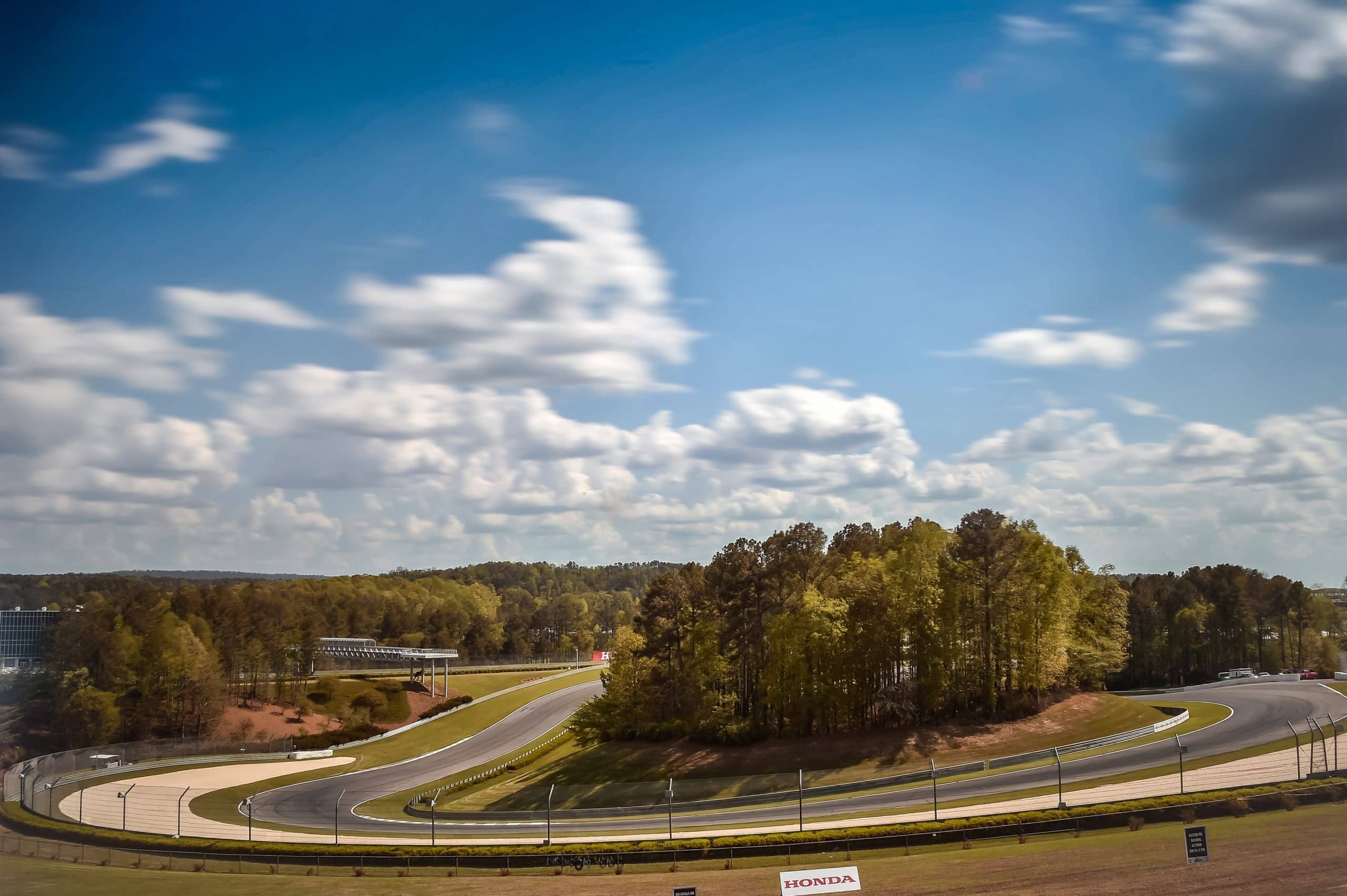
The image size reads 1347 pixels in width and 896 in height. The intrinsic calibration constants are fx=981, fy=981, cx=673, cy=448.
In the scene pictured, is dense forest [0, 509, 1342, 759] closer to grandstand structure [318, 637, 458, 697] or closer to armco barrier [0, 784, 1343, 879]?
grandstand structure [318, 637, 458, 697]

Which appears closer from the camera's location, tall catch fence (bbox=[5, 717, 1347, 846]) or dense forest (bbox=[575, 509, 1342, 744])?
tall catch fence (bbox=[5, 717, 1347, 846])

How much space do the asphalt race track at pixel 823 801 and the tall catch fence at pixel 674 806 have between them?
0.20m

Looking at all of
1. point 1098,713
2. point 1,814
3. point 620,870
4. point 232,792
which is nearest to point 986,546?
point 1098,713

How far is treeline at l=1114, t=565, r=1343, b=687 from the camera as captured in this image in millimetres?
130625

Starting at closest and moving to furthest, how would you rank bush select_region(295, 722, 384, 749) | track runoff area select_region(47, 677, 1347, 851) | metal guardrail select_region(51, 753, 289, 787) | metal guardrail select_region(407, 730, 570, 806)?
track runoff area select_region(47, 677, 1347, 851) < metal guardrail select_region(407, 730, 570, 806) < metal guardrail select_region(51, 753, 289, 787) < bush select_region(295, 722, 384, 749)

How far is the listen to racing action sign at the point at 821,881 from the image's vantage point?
31516mm

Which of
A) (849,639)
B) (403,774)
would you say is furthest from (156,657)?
(849,639)

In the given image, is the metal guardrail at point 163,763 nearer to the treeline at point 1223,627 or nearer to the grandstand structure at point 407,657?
the grandstand structure at point 407,657

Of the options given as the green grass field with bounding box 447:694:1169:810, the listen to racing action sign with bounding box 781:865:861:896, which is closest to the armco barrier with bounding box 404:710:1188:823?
the green grass field with bounding box 447:694:1169:810

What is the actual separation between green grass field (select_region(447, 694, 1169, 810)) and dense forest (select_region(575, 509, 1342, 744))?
2237 mm

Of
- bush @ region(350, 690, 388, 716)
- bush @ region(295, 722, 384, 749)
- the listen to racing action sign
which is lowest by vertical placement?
bush @ region(295, 722, 384, 749)

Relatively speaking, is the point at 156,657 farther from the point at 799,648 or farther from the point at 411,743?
the point at 799,648

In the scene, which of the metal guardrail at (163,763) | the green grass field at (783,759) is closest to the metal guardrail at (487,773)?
the green grass field at (783,759)

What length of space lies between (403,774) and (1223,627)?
11132cm
